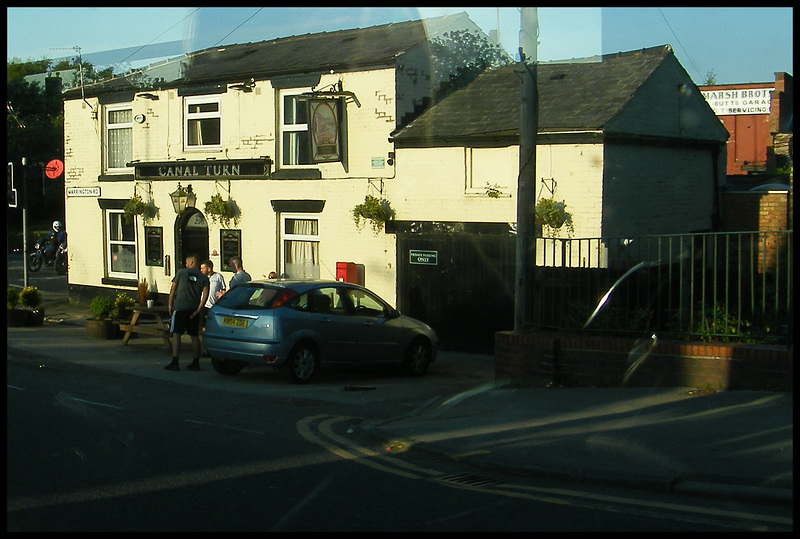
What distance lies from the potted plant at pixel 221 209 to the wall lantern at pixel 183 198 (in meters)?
0.74

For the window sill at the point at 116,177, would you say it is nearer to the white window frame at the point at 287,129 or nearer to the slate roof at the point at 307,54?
the slate roof at the point at 307,54

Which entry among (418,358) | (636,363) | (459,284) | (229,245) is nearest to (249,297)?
(418,358)

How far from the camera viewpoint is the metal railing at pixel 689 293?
1027cm

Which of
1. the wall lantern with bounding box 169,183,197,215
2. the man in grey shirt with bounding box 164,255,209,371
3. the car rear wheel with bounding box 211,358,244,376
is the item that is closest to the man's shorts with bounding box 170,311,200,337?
the man in grey shirt with bounding box 164,255,209,371

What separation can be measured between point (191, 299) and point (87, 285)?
10.6 m

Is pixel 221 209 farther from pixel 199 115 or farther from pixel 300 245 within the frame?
pixel 199 115

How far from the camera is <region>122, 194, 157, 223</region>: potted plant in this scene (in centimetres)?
2177

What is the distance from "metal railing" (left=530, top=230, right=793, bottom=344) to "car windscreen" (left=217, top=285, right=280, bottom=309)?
375cm

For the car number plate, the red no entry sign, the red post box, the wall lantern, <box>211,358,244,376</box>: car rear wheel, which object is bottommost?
<box>211,358,244,376</box>: car rear wheel

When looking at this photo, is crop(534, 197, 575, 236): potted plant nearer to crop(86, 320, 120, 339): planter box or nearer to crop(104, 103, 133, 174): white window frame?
crop(86, 320, 120, 339): planter box

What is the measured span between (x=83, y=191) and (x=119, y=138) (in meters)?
1.83

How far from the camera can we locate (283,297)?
1287cm

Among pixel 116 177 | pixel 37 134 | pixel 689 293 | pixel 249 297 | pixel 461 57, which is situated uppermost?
pixel 37 134

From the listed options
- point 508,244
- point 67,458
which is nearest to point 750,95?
point 508,244
